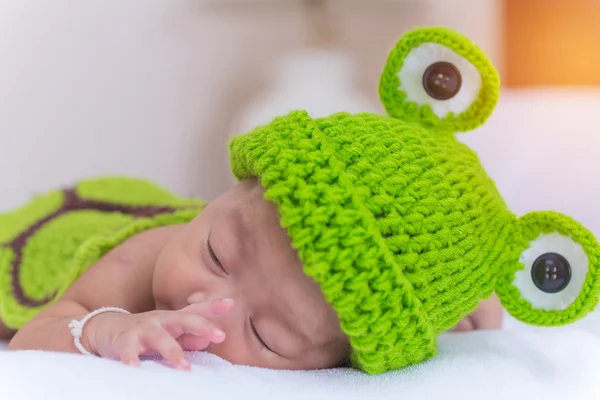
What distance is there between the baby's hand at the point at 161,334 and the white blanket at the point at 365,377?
0.06 feet

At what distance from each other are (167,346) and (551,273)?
0.45 metres

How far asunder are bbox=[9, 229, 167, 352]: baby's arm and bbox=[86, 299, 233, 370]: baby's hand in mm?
158

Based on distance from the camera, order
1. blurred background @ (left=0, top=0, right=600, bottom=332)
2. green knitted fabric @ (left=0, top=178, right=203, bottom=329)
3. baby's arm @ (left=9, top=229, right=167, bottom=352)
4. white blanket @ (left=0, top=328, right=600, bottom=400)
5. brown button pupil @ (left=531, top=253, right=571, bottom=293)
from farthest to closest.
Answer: blurred background @ (left=0, top=0, right=600, bottom=332) → green knitted fabric @ (left=0, top=178, right=203, bottom=329) → baby's arm @ (left=9, top=229, right=167, bottom=352) → brown button pupil @ (left=531, top=253, right=571, bottom=293) → white blanket @ (left=0, top=328, right=600, bottom=400)

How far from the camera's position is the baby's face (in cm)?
70

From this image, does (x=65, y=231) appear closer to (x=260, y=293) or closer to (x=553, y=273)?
(x=260, y=293)

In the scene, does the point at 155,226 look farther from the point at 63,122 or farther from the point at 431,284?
the point at 63,122

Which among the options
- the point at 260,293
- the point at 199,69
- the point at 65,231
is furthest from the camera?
the point at 199,69

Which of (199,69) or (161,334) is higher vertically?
(199,69)

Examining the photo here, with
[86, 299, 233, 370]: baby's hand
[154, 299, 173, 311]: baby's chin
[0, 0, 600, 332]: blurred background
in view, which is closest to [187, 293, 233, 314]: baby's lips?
[86, 299, 233, 370]: baby's hand


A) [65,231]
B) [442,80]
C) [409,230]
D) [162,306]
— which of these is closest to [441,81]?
[442,80]

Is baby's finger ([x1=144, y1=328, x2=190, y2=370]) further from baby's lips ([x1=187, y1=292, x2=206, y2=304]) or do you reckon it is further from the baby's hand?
baby's lips ([x1=187, y1=292, x2=206, y2=304])

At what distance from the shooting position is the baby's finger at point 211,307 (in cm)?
65

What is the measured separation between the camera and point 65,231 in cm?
110

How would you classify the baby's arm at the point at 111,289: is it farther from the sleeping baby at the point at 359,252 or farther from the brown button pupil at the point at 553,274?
the brown button pupil at the point at 553,274
